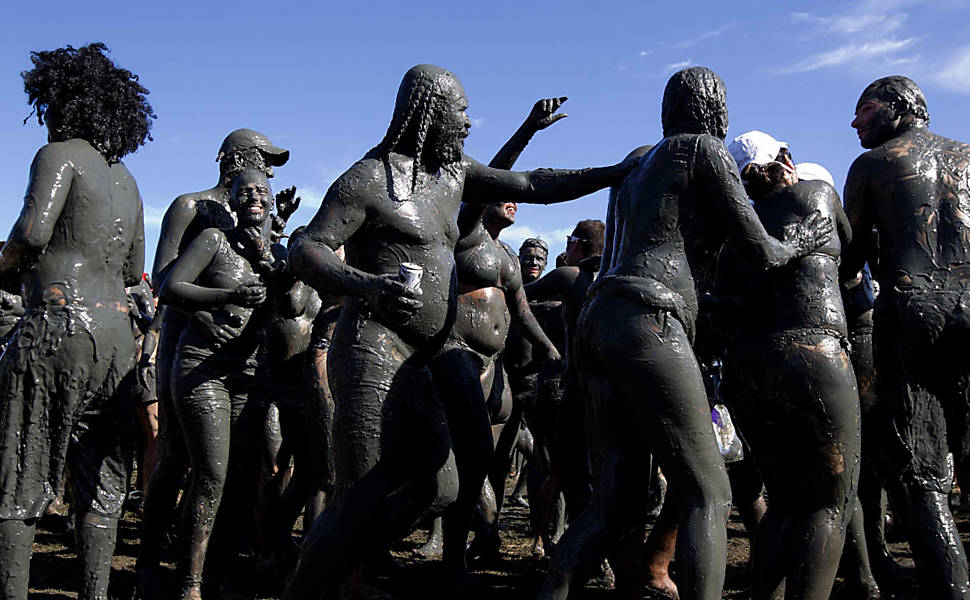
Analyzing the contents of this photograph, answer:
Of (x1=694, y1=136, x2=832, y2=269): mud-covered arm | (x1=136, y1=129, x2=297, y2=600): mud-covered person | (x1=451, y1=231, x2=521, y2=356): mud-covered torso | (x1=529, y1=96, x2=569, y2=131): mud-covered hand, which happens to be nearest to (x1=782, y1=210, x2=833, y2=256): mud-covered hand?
(x1=694, y1=136, x2=832, y2=269): mud-covered arm

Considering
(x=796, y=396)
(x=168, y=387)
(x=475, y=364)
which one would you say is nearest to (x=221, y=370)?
(x=168, y=387)

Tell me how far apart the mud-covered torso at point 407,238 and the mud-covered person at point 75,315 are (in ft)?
3.90

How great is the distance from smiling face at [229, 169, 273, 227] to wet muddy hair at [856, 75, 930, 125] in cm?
353

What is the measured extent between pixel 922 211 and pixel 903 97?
27.5 inches

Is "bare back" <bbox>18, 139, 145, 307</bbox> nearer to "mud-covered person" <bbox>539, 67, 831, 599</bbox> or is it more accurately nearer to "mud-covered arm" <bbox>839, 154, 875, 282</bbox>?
"mud-covered person" <bbox>539, 67, 831, 599</bbox>

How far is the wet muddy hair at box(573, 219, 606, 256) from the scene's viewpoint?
7.82m

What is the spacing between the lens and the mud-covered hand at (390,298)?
357 cm

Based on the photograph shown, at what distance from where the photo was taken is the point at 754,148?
4.73 metres

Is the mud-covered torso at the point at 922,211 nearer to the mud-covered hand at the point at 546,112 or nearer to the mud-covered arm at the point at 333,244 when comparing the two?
the mud-covered hand at the point at 546,112

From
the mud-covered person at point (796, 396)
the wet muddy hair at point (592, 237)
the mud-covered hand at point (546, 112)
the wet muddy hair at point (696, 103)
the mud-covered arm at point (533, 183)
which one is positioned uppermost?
the wet muddy hair at point (592, 237)

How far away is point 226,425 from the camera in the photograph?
5.12 meters

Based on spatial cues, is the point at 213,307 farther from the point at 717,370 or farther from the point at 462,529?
the point at 717,370

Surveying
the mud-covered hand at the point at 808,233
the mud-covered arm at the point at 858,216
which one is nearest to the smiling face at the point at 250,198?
the mud-covered hand at the point at 808,233

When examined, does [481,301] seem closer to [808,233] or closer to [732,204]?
[808,233]
